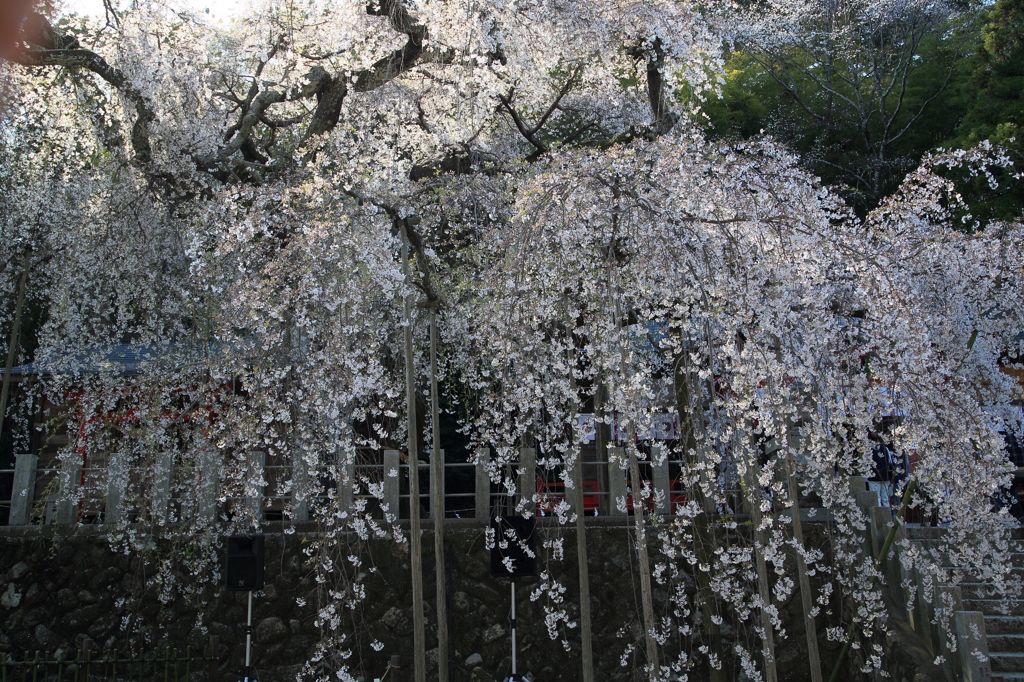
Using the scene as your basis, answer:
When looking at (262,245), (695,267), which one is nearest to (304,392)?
(262,245)

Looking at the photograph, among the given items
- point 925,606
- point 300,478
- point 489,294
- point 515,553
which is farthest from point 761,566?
point 300,478

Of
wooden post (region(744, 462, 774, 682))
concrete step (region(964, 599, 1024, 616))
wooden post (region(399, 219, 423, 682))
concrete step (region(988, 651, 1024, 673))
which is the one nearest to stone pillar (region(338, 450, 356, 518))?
wooden post (region(399, 219, 423, 682))

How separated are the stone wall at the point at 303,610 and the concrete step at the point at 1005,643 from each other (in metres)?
1.43

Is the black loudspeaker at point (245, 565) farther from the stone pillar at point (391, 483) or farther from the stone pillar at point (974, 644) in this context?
the stone pillar at point (974, 644)

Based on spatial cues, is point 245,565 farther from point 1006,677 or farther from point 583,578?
point 1006,677

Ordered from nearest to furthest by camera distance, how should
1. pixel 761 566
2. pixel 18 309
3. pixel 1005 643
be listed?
pixel 761 566
pixel 1005 643
pixel 18 309

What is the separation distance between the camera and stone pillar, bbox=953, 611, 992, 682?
21.8 ft

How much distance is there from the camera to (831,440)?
603 centimetres

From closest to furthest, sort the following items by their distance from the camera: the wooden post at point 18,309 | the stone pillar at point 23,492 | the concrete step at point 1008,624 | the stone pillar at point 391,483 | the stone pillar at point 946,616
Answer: the stone pillar at point 946,616 < the concrete step at point 1008,624 < the stone pillar at point 391,483 < the stone pillar at point 23,492 < the wooden post at point 18,309

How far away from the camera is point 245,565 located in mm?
6809

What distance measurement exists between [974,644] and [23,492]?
9633 millimetres

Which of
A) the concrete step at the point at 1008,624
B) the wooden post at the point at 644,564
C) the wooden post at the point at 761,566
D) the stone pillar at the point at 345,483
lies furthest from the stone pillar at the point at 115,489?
the concrete step at the point at 1008,624

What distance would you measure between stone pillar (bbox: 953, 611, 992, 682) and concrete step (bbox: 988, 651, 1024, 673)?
0.60 metres

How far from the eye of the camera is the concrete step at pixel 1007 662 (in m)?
7.18
